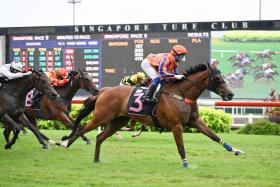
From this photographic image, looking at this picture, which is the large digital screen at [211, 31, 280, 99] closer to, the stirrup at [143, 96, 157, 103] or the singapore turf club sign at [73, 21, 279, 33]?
the singapore turf club sign at [73, 21, 279, 33]

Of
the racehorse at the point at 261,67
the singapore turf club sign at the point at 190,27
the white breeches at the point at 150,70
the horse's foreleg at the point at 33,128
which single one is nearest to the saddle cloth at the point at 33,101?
the horse's foreleg at the point at 33,128

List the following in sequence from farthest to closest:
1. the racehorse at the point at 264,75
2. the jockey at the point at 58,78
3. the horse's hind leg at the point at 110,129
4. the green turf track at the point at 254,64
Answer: the green turf track at the point at 254,64, the racehorse at the point at 264,75, the jockey at the point at 58,78, the horse's hind leg at the point at 110,129

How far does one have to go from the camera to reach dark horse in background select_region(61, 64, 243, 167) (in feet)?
29.5

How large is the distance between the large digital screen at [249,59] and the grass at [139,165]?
16.1 feet

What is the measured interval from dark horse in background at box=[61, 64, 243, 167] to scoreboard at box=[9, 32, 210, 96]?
7.87 metres

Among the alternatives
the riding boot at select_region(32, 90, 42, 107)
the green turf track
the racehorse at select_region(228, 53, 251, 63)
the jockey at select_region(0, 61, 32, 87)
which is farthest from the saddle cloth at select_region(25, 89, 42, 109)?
the racehorse at select_region(228, 53, 251, 63)

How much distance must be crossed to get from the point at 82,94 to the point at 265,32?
508 centimetres

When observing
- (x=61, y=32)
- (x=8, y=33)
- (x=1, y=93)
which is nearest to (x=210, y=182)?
(x=1, y=93)

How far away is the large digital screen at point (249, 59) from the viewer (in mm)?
17516

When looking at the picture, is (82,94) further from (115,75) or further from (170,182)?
(170,182)

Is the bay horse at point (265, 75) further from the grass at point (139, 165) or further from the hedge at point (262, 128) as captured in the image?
the grass at point (139, 165)

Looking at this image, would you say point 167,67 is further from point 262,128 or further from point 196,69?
point 262,128

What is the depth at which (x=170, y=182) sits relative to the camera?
7480mm

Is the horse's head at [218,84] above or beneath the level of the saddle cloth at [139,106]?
above
